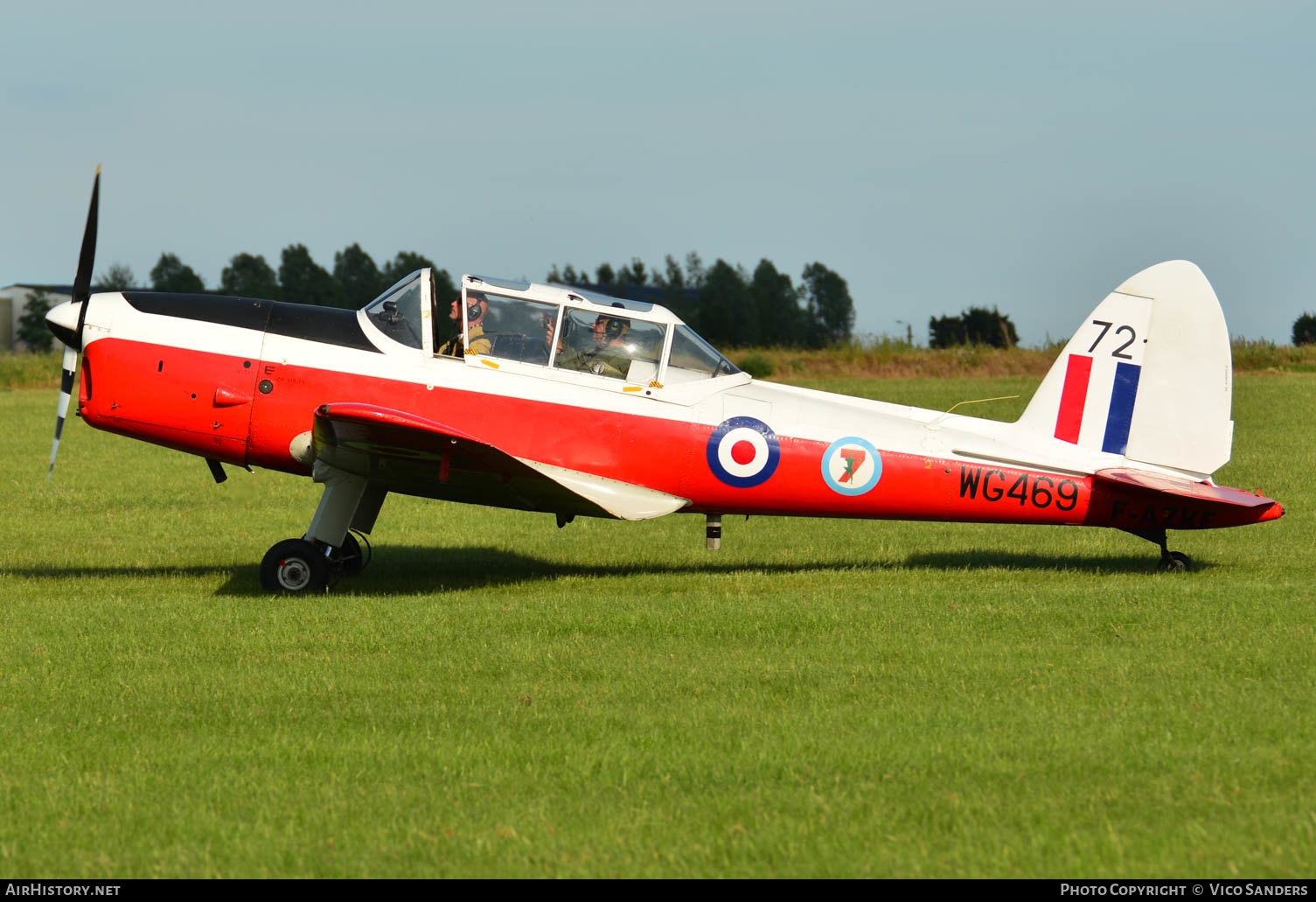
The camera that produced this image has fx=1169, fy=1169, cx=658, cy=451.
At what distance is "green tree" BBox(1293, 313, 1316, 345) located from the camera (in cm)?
3606

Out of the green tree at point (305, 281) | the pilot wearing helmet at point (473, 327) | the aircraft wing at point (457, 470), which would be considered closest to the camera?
the aircraft wing at point (457, 470)

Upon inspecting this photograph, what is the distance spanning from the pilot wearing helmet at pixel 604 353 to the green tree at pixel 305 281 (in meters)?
52.5

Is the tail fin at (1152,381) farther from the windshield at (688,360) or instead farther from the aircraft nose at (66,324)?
the aircraft nose at (66,324)

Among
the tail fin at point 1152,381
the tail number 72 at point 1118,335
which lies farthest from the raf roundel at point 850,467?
the tail number 72 at point 1118,335

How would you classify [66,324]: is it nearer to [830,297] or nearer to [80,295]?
Result: [80,295]

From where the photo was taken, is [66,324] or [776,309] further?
[776,309]

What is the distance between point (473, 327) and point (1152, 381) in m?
5.42

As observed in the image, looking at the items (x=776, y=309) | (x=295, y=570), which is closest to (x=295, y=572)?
(x=295, y=570)

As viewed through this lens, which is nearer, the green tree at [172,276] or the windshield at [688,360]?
the windshield at [688,360]

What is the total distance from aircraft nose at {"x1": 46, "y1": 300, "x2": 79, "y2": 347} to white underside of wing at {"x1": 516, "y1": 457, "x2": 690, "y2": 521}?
139 inches

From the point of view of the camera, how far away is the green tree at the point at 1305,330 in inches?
1420

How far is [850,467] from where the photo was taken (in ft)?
30.2

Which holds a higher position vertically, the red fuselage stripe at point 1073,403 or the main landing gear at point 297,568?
the red fuselage stripe at point 1073,403
